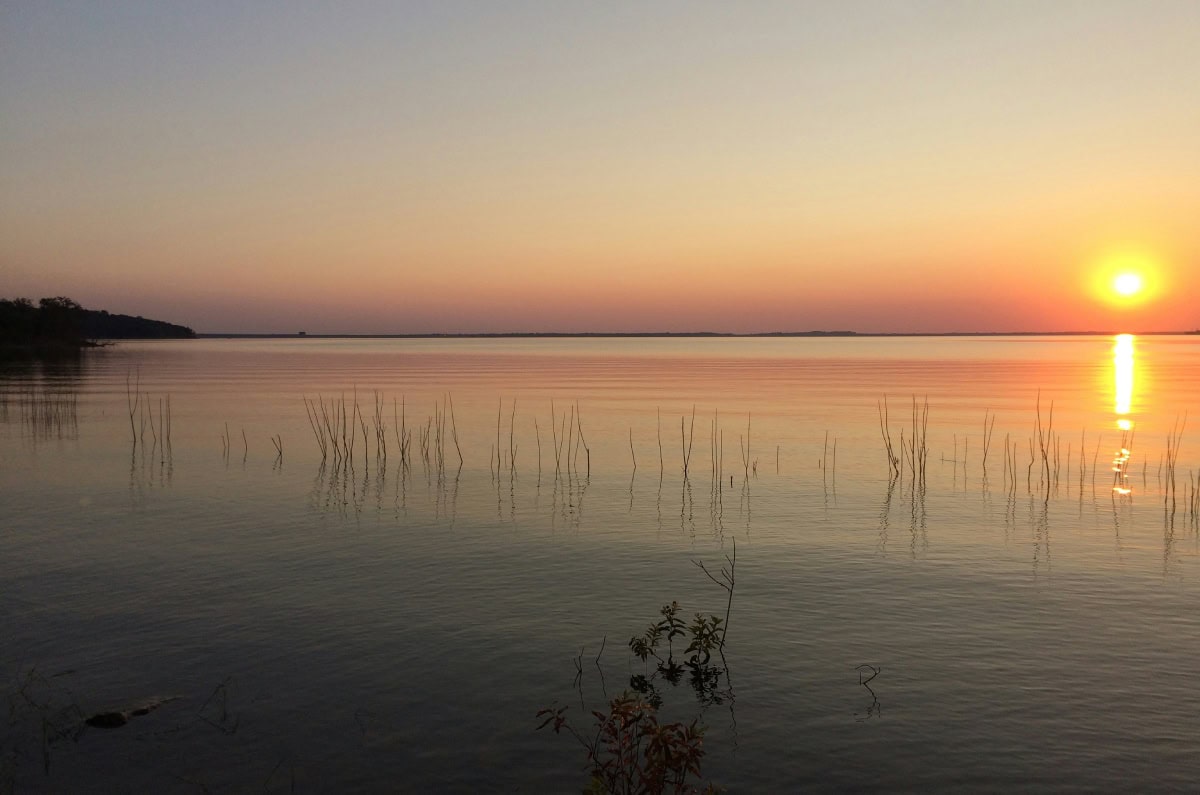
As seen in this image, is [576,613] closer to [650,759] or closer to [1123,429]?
[650,759]

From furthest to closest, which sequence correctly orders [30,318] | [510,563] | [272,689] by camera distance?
[30,318]
[510,563]
[272,689]

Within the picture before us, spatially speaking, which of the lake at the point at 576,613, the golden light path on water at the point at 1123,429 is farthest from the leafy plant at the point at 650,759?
the golden light path on water at the point at 1123,429

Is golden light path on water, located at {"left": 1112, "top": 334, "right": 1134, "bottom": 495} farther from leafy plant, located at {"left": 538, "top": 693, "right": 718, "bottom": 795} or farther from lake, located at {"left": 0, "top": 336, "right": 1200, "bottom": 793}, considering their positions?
leafy plant, located at {"left": 538, "top": 693, "right": 718, "bottom": 795}

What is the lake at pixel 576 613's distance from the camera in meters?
7.88

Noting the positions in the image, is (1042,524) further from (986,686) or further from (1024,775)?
(1024,775)

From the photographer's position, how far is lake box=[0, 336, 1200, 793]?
7.88 meters

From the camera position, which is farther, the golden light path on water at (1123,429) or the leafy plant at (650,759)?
the golden light path on water at (1123,429)

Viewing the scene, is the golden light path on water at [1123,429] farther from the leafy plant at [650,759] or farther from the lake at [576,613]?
the leafy plant at [650,759]

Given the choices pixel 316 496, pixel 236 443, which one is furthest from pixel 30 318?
pixel 316 496

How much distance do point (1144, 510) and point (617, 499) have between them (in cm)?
1098

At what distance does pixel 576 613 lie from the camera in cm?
1167

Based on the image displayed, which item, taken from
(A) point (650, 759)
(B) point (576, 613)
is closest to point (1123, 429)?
(B) point (576, 613)

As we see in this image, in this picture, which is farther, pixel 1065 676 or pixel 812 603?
pixel 812 603

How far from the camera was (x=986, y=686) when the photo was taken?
30.6 ft
